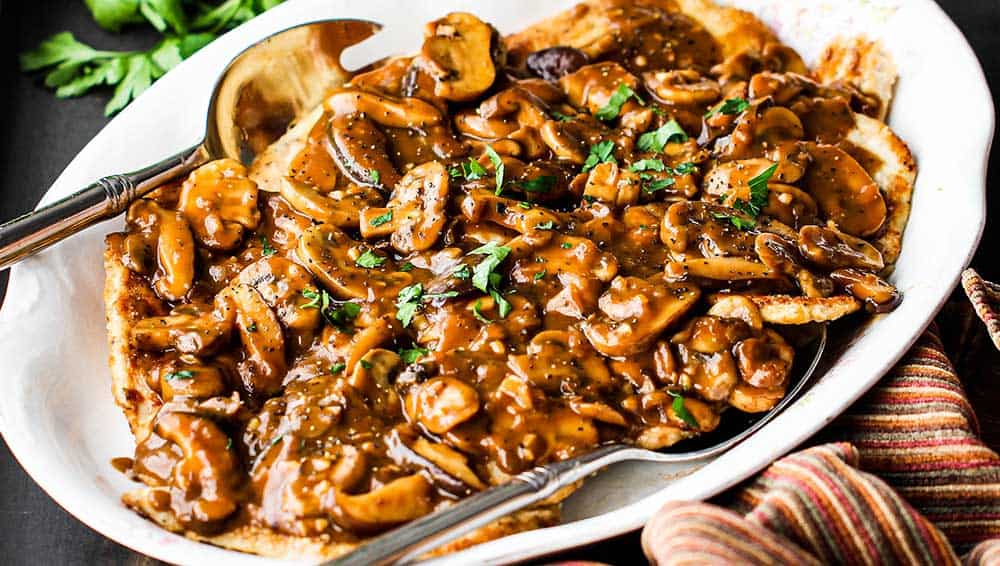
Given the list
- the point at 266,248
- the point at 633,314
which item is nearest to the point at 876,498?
the point at 633,314

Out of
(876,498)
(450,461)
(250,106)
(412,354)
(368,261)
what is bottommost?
(876,498)

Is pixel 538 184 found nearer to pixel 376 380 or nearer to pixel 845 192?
pixel 376 380

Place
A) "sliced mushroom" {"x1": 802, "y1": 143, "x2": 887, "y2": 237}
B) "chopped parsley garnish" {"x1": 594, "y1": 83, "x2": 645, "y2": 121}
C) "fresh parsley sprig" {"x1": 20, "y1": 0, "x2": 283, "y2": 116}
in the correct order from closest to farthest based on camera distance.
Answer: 1. "sliced mushroom" {"x1": 802, "y1": 143, "x2": 887, "y2": 237}
2. "chopped parsley garnish" {"x1": 594, "y1": 83, "x2": 645, "y2": 121}
3. "fresh parsley sprig" {"x1": 20, "y1": 0, "x2": 283, "y2": 116}

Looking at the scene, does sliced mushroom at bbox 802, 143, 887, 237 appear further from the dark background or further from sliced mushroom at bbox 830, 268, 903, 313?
the dark background

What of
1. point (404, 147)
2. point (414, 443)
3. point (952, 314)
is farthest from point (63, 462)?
point (952, 314)

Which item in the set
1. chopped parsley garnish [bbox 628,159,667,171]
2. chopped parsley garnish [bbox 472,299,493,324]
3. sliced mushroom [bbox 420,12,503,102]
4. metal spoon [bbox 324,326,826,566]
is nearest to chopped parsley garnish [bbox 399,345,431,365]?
chopped parsley garnish [bbox 472,299,493,324]

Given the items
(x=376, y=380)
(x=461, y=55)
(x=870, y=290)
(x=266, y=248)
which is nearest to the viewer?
(x=376, y=380)

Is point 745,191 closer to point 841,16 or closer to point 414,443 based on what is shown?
point 841,16
